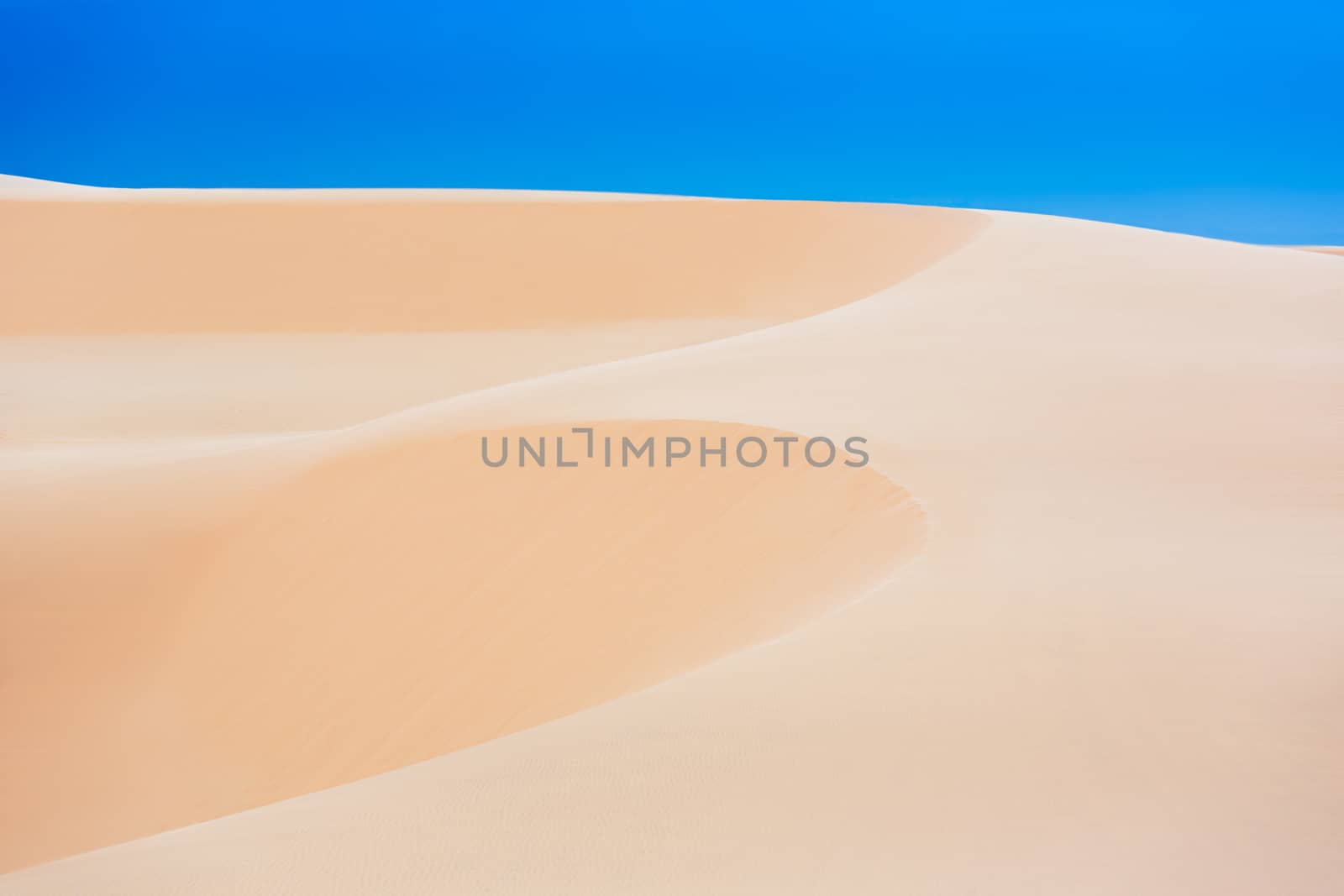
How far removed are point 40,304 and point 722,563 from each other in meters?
19.5

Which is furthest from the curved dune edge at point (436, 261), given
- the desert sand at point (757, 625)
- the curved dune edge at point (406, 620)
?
the curved dune edge at point (406, 620)

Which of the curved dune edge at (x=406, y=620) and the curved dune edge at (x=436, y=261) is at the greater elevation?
the curved dune edge at (x=436, y=261)

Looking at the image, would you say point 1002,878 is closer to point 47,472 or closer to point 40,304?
point 47,472

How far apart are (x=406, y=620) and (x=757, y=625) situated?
2.16 meters

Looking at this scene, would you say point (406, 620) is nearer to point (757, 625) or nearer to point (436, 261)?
point (757, 625)

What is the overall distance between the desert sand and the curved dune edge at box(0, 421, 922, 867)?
2 cm

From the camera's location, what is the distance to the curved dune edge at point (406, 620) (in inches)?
206

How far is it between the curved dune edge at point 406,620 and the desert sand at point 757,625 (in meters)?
0.02

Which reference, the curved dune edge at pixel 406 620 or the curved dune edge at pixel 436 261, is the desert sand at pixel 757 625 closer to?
the curved dune edge at pixel 406 620

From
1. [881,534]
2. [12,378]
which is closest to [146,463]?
[881,534]

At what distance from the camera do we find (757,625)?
15.2 ft

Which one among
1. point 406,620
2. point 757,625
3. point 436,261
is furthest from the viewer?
point 436,261

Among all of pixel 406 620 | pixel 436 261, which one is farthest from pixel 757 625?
pixel 436 261

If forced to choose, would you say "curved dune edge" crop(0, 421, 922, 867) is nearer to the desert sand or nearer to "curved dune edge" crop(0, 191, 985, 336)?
the desert sand
